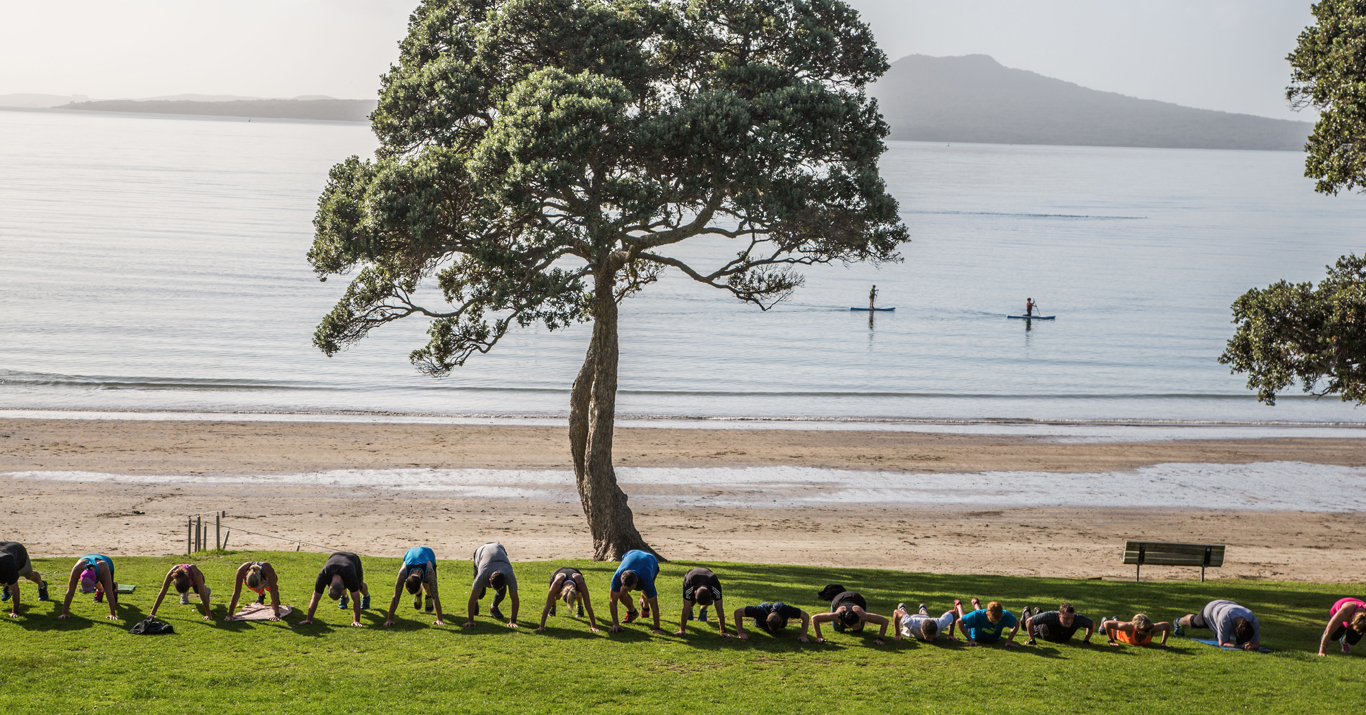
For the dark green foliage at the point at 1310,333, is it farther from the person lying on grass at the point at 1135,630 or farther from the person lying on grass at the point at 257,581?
the person lying on grass at the point at 257,581

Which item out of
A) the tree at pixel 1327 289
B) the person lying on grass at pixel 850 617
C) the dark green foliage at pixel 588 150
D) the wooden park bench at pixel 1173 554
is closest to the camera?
the person lying on grass at pixel 850 617

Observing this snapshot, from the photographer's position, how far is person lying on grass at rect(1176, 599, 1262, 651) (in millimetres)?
14570

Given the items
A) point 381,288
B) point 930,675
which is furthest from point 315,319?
point 930,675

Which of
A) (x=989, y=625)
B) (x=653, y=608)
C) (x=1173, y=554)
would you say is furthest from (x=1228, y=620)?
(x=653, y=608)

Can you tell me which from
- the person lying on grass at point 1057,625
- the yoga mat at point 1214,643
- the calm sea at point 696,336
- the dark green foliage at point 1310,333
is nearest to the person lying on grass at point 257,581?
the person lying on grass at point 1057,625

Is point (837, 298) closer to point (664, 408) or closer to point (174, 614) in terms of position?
point (664, 408)

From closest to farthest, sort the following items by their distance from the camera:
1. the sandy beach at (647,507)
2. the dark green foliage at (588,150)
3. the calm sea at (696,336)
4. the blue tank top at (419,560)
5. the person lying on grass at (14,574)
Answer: the person lying on grass at (14,574)
the blue tank top at (419,560)
the dark green foliage at (588,150)
the sandy beach at (647,507)
the calm sea at (696,336)

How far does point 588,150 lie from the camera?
18.2 metres

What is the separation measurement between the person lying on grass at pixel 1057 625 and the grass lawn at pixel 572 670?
0.22 meters

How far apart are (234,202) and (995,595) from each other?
14367 centimetres

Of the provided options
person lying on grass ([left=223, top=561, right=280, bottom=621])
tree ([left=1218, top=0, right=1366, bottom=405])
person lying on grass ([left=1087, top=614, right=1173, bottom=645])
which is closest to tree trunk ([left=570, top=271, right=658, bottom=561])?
person lying on grass ([left=223, top=561, right=280, bottom=621])

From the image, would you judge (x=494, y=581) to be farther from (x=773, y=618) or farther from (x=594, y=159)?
(x=594, y=159)

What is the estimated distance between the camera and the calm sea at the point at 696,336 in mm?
47594

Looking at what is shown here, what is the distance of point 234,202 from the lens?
5595 inches
